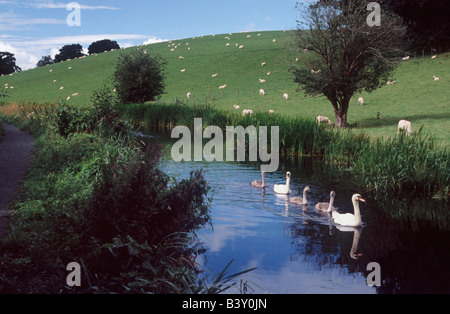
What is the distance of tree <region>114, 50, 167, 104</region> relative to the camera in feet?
157

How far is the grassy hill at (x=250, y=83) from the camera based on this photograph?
3275cm

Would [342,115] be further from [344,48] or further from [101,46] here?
[101,46]

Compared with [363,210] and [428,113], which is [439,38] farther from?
[363,210]

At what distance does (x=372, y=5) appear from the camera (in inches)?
1093

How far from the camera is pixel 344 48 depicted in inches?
1109

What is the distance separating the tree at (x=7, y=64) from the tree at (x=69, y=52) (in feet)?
33.6

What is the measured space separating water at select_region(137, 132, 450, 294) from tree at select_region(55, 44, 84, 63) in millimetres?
103067

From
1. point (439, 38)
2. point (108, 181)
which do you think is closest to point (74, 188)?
point (108, 181)

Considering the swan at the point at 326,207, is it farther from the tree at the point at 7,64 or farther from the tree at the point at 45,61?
the tree at the point at 45,61

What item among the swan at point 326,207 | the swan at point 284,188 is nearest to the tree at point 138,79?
the swan at point 284,188

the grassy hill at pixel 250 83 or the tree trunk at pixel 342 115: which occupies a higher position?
the grassy hill at pixel 250 83

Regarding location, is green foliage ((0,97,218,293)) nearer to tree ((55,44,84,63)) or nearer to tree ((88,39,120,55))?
tree ((55,44,84,63))

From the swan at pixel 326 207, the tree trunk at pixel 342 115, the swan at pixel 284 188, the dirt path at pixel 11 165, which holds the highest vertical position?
the tree trunk at pixel 342 115

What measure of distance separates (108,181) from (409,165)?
34.7 feet
